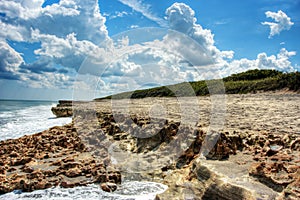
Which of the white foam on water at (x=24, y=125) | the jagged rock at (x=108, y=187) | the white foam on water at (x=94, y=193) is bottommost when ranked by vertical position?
the white foam on water at (x=94, y=193)

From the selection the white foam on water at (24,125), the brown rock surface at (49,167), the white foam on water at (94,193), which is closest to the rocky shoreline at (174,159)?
the brown rock surface at (49,167)

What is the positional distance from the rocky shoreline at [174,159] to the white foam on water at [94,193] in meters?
0.23

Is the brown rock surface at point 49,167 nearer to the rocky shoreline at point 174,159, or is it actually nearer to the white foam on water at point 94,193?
the rocky shoreline at point 174,159

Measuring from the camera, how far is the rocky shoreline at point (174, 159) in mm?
4887

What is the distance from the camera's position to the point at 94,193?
648cm

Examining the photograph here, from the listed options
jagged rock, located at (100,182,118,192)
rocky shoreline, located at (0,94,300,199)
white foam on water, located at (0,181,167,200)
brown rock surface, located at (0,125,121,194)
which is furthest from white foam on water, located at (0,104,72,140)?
jagged rock, located at (100,182,118,192)

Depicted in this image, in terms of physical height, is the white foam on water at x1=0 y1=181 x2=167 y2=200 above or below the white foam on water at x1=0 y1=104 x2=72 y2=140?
below

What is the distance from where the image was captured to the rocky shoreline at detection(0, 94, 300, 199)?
489 cm

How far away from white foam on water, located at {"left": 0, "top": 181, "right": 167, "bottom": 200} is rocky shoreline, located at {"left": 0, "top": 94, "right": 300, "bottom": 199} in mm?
232

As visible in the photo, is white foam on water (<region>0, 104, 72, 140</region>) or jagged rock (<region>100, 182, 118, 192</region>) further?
white foam on water (<region>0, 104, 72, 140</region>)

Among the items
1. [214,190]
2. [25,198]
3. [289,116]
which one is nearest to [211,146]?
[214,190]

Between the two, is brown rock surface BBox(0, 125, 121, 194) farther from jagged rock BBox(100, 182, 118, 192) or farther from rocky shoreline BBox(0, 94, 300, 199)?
jagged rock BBox(100, 182, 118, 192)

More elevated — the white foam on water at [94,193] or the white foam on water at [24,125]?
the white foam on water at [24,125]

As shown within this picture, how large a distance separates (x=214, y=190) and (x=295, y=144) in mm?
2442
